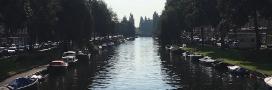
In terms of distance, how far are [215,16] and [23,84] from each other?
8896 cm

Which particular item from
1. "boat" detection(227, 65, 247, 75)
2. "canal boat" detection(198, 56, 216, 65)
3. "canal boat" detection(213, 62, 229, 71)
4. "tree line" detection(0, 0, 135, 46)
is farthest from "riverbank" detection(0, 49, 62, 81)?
"boat" detection(227, 65, 247, 75)

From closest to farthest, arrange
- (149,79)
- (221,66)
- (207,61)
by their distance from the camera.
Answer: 1. (149,79)
2. (221,66)
3. (207,61)

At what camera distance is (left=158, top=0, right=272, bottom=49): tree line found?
102188 millimetres

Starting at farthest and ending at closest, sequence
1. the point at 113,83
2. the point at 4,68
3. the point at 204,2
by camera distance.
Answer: the point at 204,2 → the point at 4,68 → the point at 113,83

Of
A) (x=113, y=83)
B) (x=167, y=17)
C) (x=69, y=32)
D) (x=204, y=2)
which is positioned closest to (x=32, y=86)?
(x=113, y=83)

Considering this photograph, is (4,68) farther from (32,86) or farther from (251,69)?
(251,69)

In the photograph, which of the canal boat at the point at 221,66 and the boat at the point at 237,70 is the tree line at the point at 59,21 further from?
the boat at the point at 237,70

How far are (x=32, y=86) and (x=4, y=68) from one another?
2193 centimetres

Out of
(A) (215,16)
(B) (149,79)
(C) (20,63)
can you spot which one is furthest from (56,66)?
(A) (215,16)

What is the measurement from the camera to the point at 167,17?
190000 mm

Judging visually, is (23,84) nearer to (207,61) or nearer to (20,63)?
(20,63)

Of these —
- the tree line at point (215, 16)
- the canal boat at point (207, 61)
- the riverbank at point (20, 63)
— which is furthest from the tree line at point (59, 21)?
the tree line at point (215, 16)

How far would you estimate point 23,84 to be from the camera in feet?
208

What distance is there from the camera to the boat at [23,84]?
203 feet
